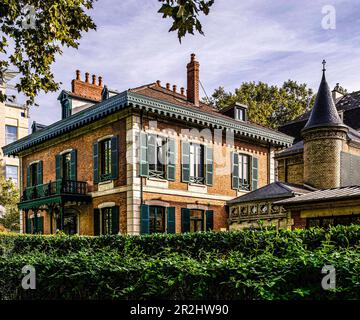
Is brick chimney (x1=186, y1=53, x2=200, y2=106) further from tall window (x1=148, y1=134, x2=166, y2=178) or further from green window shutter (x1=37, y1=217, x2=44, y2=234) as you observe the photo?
green window shutter (x1=37, y1=217, x2=44, y2=234)

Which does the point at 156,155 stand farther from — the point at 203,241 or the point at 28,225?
the point at 28,225

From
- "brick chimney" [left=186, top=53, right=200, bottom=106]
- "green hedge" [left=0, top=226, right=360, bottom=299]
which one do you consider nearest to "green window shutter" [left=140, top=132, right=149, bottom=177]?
"brick chimney" [left=186, top=53, right=200, bottom=106]

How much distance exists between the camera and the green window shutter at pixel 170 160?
65.9 feet

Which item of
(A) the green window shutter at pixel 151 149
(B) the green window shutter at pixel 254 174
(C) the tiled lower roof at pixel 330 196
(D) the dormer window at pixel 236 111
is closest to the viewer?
(C) the tiled lower roof at pixel 330 196

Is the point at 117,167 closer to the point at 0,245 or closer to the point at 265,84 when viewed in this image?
the point at 0,245

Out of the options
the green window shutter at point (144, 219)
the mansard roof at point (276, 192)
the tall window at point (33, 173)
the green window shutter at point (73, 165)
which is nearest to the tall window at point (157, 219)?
the green window shutter at point (144, 219)

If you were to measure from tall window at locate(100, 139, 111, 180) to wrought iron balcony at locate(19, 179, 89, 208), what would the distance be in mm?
1331

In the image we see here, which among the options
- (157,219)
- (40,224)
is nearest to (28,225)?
(40,224)

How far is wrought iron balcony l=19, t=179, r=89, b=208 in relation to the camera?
821 inches

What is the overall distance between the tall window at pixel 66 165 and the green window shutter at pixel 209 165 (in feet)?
23.1

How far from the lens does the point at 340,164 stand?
22516mm

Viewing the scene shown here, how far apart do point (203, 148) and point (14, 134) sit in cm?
3053

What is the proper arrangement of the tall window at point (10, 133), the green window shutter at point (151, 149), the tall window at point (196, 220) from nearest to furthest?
the green window shutter at point (151, 149) < the tall window at point (196, 220) < the tall window at point (10, 133)

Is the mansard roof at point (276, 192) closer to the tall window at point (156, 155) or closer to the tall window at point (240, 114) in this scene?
the tall window at point (156, 155)
